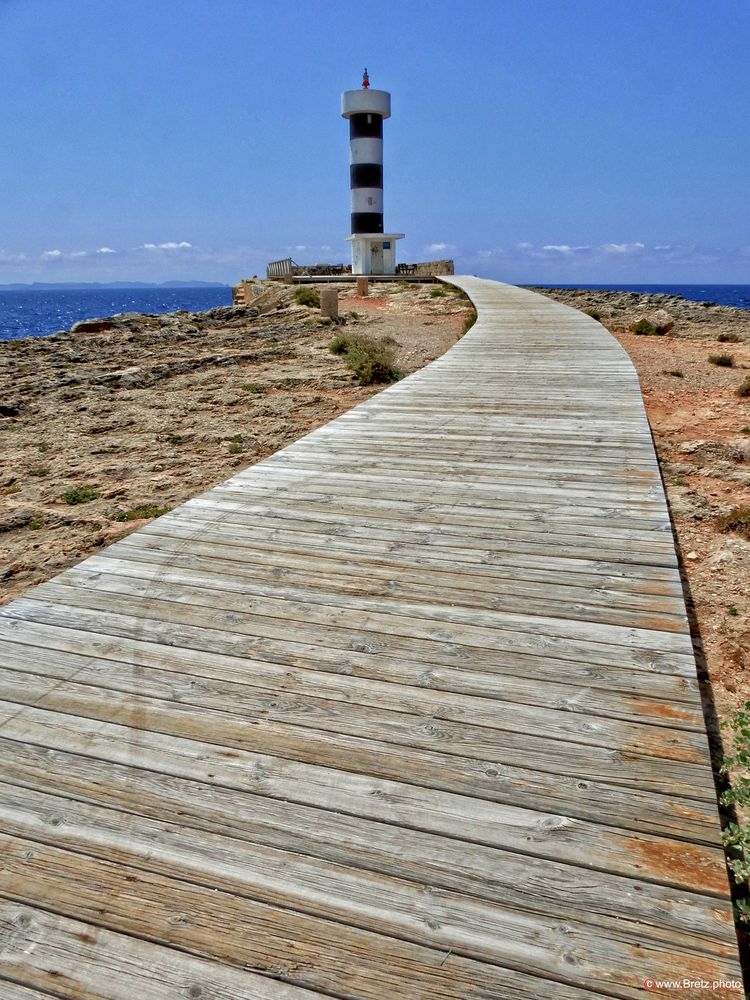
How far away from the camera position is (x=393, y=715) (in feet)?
7.98

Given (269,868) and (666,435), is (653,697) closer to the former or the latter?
(269,868)

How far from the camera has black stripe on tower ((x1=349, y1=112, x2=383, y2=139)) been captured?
131 ft

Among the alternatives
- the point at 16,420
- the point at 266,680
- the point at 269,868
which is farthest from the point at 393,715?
the point at 16,420

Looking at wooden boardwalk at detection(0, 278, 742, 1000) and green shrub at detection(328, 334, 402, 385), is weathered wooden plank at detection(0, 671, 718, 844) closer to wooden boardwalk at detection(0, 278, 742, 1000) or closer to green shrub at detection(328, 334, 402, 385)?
wooden boardwalk at detection(0, 278, 742, 1000)

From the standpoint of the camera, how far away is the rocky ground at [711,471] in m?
4.16

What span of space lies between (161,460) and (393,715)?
632 cm

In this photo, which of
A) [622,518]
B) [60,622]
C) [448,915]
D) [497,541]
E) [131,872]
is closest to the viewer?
[448,915]

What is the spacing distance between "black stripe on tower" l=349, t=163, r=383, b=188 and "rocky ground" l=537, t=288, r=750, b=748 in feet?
88.1

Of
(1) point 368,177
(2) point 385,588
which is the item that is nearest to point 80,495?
(2) point 385,588

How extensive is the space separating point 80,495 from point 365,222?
37.1m

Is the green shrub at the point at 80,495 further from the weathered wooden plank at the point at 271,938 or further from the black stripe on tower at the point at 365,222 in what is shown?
the black stripe on tower at the point at 365,222

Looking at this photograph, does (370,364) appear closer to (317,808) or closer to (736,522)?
(736,522)

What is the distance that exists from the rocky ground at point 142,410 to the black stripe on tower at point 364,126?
25.9 meters

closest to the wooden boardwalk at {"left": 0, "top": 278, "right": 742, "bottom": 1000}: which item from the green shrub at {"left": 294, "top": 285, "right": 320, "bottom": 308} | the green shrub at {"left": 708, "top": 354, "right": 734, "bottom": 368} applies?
the green shrub at {"left": 708, "top": 354, "right": 734, "bottom": 368}
